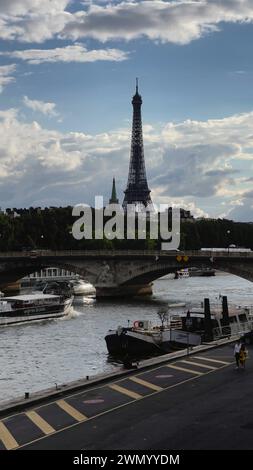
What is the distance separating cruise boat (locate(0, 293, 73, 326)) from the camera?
8289 centimetres

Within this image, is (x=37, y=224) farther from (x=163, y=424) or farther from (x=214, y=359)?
(x=163, y=424)

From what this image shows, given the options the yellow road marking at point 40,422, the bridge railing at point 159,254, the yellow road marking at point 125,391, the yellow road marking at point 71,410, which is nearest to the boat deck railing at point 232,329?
the yellow road marking at point 125,391

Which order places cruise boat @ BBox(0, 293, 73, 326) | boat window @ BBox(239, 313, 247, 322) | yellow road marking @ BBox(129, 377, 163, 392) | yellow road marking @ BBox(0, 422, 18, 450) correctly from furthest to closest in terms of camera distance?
cruise boat @ BBox(0, 293, 73, 326) < boat window @ BBox(239, 313, 247, 322) < yellow road marking @ BBox(129, 377, 163, 392) < yellow road marking @ BBox(0, 422, 18, 450)

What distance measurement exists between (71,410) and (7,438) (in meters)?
4.50

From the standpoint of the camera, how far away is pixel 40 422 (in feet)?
87.6

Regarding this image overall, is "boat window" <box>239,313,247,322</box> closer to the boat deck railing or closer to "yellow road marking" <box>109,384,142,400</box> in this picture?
the boat deck railing

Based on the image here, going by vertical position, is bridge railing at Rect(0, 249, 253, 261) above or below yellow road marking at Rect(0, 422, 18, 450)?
above

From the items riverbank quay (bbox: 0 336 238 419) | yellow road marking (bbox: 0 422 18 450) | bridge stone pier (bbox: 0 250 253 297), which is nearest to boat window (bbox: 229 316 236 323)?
riverbank quay (bbox: 0 336 238 419)

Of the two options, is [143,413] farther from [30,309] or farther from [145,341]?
[30,309]

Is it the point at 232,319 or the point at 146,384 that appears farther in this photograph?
the point at 232,319

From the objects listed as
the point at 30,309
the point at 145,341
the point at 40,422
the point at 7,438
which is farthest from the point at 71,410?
the point at 30,309

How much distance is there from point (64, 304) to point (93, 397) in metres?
60.6

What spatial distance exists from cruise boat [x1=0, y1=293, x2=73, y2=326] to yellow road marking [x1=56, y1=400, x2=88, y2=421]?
50.6m
